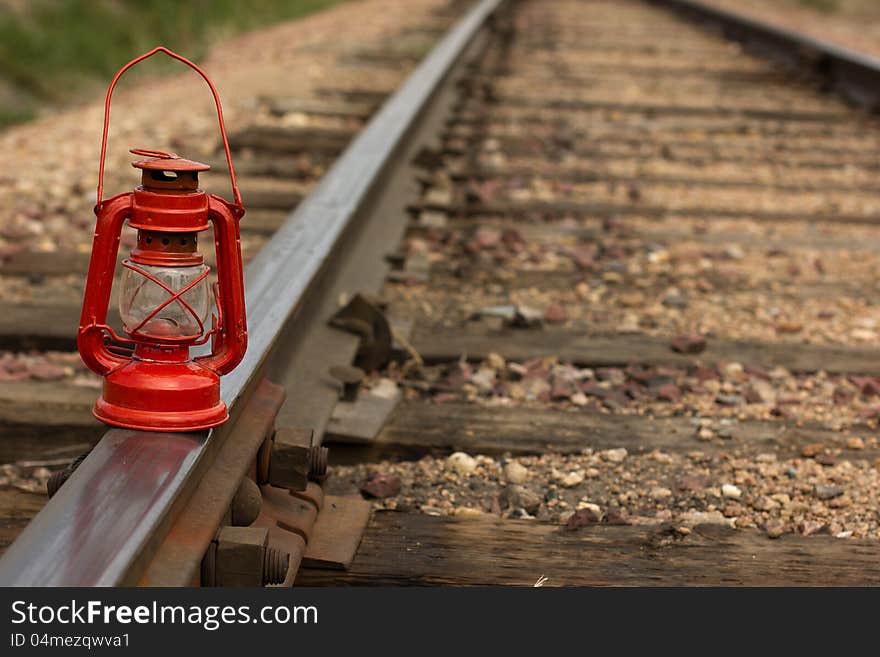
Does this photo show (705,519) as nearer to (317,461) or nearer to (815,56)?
(317,461)

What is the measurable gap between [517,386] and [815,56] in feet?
19.8

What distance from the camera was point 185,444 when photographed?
1740 mm

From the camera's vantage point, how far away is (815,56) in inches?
323

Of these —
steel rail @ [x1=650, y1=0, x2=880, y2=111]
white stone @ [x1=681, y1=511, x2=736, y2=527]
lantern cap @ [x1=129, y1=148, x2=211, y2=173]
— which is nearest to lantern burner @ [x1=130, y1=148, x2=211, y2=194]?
lantern cap @ [x1=129, y1=148, x2=211, y2=173]

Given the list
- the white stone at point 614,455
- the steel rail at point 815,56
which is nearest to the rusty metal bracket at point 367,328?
the white stone at point 614,455

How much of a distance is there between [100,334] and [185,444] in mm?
183

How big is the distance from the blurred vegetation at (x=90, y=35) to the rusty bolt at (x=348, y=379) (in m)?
6.64

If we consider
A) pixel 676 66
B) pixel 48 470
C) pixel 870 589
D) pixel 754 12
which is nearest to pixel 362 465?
pixel 48 470

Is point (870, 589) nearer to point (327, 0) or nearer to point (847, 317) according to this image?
point (847, 317)

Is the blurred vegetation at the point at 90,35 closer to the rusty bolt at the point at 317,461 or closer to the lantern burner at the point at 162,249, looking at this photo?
the rusty bolt at the point at 317,461

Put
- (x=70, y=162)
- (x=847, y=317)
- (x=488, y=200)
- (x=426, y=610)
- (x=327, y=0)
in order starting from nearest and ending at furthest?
(x=426, y=610) → (x=847, y=317) → (x=488, y=200) → (x=70, y=162) → (x=327, y=0)

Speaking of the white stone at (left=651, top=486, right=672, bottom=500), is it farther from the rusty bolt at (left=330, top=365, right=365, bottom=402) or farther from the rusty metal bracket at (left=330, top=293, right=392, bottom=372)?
the rusty metal bracket at (left=330, top=293, right=392, bottom=372)

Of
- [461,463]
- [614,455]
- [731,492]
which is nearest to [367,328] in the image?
[461,463]

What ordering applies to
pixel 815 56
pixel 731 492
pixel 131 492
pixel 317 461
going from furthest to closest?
pixel 815 56
pixel 731 492
pixel 317 461
pixel 131 492
